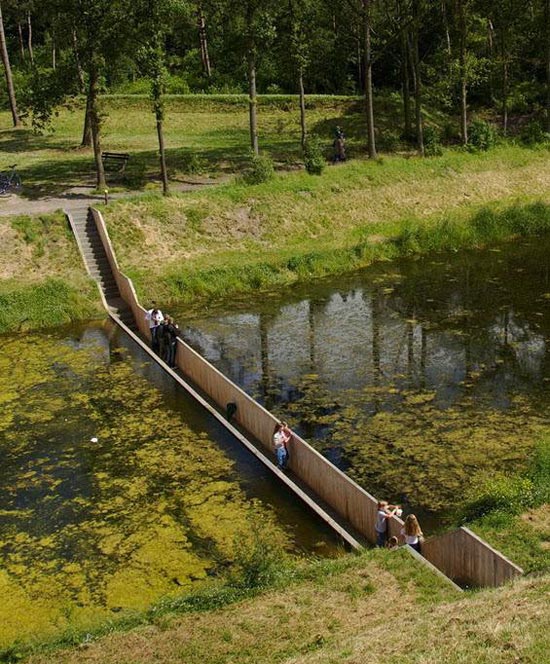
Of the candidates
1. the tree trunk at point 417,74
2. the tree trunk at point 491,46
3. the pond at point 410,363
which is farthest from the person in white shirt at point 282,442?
the tree trunk at point 491,46

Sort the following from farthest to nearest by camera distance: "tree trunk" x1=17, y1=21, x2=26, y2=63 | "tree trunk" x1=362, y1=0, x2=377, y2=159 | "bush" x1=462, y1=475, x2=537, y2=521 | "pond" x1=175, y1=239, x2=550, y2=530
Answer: "tree trunk" x1=17, y1=21, x2=26, y2=63 < "tree trunk" x1=362, y1=0, x2=377, y2=159 < "pond" x1=175, y1=239, x2=550, y2=530 < "bush" x1=462, y1=475, x2=537, y2=521

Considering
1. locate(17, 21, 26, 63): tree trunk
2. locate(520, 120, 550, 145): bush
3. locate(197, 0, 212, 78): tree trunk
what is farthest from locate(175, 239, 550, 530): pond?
locate(17, 21, 26, 63): tree trunk

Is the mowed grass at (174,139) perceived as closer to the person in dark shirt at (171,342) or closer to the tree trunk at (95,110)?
the tree trunk at (95,110)

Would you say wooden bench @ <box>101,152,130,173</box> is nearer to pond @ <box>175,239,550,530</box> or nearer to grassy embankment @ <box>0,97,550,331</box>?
grassy embankment @ <box>0,97,550,331</box>

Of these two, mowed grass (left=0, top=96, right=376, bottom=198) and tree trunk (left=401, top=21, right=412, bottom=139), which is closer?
mowed grass (left=0, top=96, right=376, bottom=198)

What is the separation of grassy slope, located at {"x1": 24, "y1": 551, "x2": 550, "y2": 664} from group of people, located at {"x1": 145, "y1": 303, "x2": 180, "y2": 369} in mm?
15233

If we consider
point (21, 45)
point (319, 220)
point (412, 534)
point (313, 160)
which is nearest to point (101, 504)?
point (412, 534)

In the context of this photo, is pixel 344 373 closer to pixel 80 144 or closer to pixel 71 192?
pixel 71 192

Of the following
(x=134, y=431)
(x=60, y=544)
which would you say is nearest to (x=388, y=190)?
(x=134, y=431)

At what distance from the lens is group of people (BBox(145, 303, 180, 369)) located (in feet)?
106

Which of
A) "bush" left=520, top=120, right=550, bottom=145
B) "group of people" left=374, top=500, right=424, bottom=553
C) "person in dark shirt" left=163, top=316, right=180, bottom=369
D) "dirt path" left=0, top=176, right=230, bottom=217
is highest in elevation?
"bush" left=520, top=120, right=550, bottom=145

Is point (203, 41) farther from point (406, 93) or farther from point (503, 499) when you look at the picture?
point (503, 499)

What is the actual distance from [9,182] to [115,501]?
3084 centimetres

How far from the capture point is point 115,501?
906 inches
